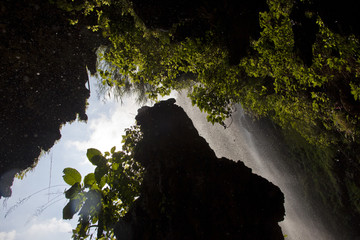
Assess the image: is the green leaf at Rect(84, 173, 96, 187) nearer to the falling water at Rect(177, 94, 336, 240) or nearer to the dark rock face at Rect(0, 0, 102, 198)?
the dark rock face at Rect(0, 0, 102, 198)

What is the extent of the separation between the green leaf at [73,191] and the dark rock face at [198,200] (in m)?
1.92

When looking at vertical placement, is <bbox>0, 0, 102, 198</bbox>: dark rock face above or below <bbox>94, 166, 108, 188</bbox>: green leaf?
above

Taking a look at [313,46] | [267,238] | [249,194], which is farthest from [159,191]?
[313,46]

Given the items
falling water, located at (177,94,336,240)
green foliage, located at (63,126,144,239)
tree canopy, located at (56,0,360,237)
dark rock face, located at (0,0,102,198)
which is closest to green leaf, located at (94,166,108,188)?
green foliage, located at (63,126,144,239)

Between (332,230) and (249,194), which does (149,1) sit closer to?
(249,194)

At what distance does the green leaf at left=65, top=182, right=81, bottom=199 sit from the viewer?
6620mm

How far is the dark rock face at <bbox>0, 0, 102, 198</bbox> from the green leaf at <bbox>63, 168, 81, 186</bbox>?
3.78 metres

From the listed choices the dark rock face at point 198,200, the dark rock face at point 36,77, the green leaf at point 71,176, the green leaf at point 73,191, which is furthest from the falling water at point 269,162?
the green leaf at point 73,191

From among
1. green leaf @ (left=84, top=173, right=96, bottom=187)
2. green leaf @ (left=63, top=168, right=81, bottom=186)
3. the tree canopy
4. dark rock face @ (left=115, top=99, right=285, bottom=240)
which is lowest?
dark rock face @ (left=115, top=99, right=285, bottom=240)

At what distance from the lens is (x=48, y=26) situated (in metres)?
7.64

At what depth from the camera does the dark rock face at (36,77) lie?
6992 millimetres

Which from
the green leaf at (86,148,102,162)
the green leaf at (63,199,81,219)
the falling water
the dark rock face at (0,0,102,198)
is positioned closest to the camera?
the green leaf at (63,199,81,219)

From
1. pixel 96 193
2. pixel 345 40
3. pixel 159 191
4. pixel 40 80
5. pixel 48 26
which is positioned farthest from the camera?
pixel 40 80

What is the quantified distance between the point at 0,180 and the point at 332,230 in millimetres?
21738
